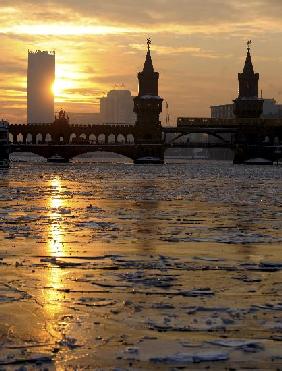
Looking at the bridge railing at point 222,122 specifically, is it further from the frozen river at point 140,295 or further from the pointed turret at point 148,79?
the frozen river at point 140,295

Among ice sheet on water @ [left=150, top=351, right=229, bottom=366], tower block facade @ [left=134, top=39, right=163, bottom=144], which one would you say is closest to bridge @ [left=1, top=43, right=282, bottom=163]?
tower block facade @ [left=134, top=39, right=163, bottom=144]

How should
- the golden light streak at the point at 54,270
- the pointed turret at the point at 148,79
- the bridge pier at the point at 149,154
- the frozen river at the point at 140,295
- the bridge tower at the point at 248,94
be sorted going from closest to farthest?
the frozen river at the point at 140,295, the golden light streak at the point at 54,270, the pointed turret at the point at 148,79, the bridge pier at the point at 149,154, the bridge tower at the point at 248,94

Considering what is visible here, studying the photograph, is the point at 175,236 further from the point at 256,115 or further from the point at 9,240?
the point at 256,115

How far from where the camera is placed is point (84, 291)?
1177cm

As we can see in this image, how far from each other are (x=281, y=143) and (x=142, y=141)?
2675cm

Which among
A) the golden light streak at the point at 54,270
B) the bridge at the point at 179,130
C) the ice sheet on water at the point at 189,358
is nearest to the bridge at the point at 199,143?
the bridge at the point at 179,130

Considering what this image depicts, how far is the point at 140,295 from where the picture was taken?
11.5 metres

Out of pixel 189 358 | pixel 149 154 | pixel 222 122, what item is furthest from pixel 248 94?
pixel 189 358

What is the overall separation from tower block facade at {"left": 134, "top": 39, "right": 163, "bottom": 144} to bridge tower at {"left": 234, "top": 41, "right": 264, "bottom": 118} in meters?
15.9

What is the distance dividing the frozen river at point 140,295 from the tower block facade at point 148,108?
127829 mm

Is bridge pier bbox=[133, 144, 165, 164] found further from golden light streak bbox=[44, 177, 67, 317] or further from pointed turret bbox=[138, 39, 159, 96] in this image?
golden light streak bbox=[44, 177, 67, 317]

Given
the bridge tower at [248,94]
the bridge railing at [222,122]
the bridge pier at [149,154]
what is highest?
the bridge tower at [248,94]

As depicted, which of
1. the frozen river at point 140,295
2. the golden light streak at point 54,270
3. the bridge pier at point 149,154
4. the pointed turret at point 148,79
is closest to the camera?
the frozen river at point 140,295

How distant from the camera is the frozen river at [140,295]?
851 cm
